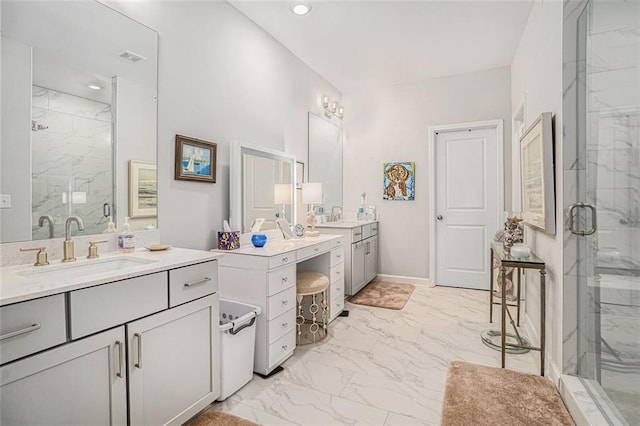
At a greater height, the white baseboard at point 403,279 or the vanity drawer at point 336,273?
the vanity drawer at point 336,273

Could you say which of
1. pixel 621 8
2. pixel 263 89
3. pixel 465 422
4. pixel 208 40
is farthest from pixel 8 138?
pixel 621 8

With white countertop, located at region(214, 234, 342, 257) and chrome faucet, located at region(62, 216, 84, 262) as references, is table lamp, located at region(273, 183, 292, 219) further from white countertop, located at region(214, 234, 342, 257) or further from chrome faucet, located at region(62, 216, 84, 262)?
chrome faucet, located at region(62, 216, 84, 262)

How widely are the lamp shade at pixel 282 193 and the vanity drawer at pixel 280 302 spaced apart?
3.36 ft

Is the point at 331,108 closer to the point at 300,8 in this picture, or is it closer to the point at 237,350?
the point at 300,8

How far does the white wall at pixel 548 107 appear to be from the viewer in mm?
1922

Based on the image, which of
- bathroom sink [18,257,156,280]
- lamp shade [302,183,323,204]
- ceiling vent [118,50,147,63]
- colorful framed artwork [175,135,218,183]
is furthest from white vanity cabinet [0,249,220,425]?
lamp shade [302,183,323,204]

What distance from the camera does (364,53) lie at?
3.64 metres

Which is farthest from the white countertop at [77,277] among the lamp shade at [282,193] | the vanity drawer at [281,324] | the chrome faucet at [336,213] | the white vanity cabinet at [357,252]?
the chrome faucet at [336,213]

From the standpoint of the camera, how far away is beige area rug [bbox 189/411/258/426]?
1695 millimetres

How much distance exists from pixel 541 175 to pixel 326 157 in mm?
2733

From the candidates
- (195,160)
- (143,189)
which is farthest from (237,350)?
(195,160)

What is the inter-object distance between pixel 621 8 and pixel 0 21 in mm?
2775

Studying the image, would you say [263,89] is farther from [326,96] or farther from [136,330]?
[136,330]

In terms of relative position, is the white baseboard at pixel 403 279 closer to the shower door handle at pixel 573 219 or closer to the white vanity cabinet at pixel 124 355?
the shower door handle at pixel 573 219
